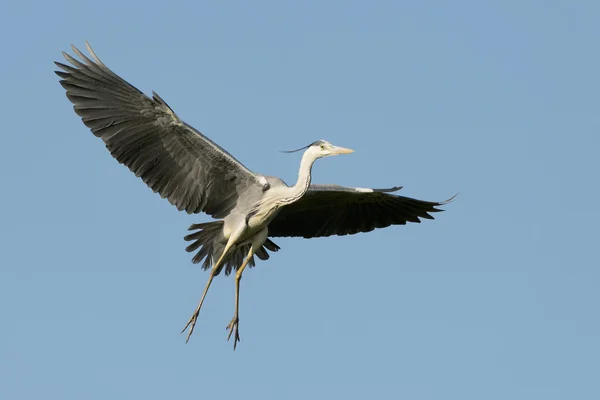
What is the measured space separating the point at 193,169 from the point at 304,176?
1.46 m

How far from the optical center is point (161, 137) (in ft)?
53.2

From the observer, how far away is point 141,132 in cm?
1619

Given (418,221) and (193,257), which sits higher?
(418,221)

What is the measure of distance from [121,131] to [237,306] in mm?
2766

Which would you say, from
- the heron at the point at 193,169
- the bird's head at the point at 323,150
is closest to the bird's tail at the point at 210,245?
the heron at the point at 193,169

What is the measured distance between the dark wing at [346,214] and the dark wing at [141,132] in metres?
1.68

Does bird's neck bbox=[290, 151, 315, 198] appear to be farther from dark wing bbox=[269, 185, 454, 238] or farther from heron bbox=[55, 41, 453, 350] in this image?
dark wing bbox=[269, 185, 454, 238]

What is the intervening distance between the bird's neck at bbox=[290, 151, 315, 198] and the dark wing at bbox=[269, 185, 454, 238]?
4.14ft

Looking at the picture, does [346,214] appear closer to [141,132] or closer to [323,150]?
[323,150]

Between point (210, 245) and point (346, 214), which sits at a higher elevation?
point (346, 214)

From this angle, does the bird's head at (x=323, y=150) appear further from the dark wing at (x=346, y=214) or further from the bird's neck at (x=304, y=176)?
the dark wing at (x=346, y=214)

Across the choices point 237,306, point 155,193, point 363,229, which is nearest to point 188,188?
point 155,193

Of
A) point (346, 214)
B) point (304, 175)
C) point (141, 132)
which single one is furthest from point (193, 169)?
point (346, 214)

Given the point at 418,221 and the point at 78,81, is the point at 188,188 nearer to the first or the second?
the point at 78,81
